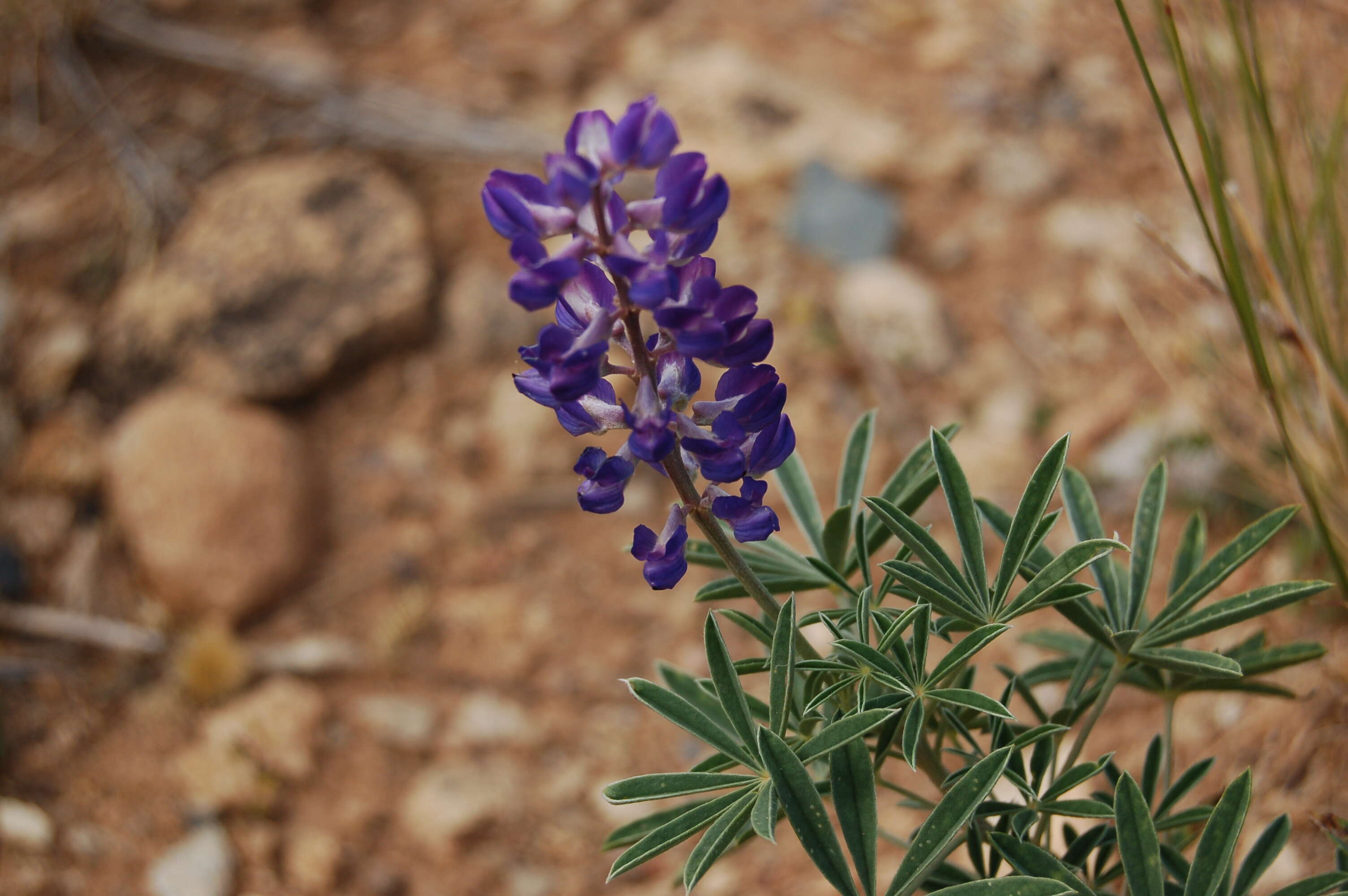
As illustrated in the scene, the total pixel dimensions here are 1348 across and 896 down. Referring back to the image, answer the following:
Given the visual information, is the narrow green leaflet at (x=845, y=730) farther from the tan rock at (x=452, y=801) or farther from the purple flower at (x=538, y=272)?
the tan rock at (x=452, y=801)

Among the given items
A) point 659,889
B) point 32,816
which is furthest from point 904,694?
point 32,816

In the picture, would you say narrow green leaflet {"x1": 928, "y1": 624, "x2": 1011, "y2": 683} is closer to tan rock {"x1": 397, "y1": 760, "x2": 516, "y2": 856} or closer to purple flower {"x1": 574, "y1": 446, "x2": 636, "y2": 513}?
purple flower {"x1": 574, "y1": 446, "x2": 636, "y2": 513}

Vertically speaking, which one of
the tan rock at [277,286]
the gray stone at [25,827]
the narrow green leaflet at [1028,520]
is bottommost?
the narrow green leaflet at [1028,520]

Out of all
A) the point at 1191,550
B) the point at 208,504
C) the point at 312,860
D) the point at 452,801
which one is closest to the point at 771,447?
the point at 1191,550

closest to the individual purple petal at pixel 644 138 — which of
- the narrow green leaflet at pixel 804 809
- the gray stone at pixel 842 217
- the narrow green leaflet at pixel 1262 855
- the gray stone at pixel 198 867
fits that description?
the narrow green leaflet at pixel 804 809

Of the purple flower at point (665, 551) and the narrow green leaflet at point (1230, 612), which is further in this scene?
the narrow green leaflet at point (1230, 612)

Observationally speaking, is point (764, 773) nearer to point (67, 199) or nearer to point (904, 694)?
point (904, 694)
